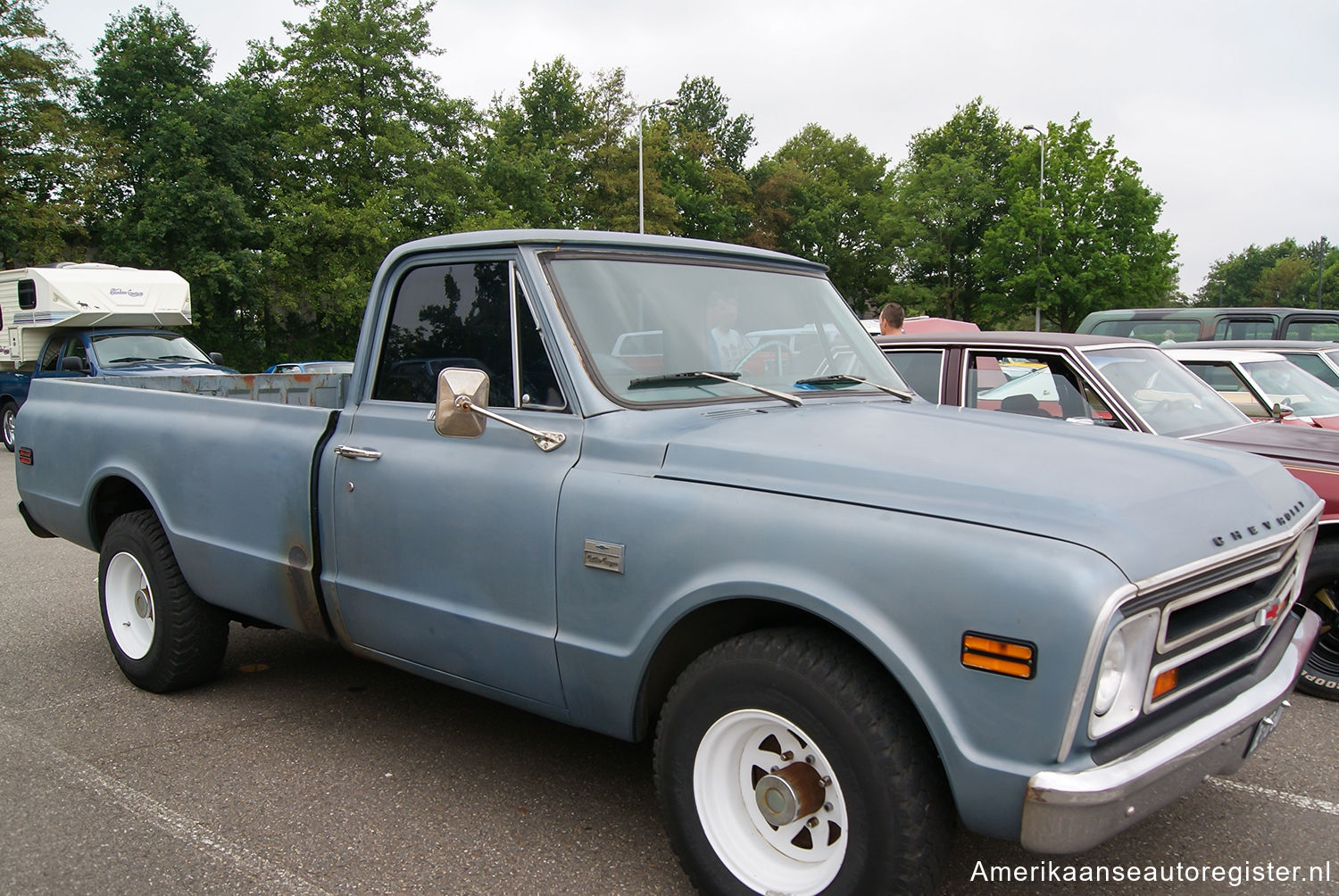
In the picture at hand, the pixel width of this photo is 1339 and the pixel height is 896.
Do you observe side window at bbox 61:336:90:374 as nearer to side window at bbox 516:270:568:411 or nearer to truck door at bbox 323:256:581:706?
truck door at bbox 323:256:581:706

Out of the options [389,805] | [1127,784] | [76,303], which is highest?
[76,303]

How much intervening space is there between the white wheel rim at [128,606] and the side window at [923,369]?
4.28 metres

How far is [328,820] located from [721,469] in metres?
1.82

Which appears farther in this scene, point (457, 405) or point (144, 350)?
point (144, 350)

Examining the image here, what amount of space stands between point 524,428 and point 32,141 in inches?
1075

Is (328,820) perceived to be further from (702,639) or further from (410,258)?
(410,258)

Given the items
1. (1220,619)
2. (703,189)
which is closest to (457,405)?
(1220,619)

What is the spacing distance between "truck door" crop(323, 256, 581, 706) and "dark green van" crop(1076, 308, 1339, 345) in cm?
1069

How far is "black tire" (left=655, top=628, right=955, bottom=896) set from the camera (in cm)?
213

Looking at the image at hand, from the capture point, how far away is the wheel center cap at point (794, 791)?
234 cm

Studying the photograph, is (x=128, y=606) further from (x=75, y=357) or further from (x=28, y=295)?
(x=28, y=295)

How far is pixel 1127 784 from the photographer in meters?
1.97

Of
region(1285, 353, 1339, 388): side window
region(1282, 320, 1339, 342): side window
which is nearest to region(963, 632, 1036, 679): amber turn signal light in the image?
region(1285, 353, 1339, 388): side window

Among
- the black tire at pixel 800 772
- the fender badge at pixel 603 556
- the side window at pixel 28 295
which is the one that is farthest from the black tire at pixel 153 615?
the side window at pixel 28 295
